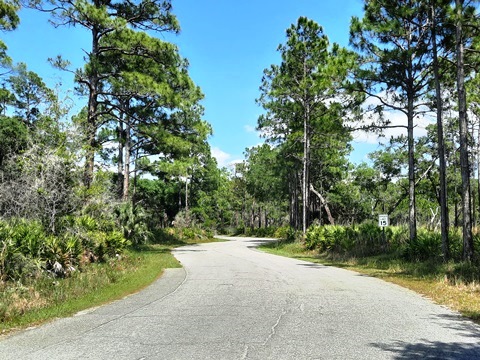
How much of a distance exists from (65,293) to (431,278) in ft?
35.2

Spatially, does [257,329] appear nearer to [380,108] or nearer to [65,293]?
[65,293]

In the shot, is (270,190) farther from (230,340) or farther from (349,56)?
(230,340)

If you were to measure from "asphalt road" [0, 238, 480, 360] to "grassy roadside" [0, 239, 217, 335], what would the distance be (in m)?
0.55

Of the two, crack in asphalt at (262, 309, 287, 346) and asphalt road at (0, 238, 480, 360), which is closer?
asphalt road at (0, 238, 480, 360)

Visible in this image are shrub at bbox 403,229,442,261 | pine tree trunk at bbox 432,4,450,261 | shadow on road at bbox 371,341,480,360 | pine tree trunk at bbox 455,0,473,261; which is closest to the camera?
shadow on road at bbox 371,341,480,360

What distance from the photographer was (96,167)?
18.4 metres

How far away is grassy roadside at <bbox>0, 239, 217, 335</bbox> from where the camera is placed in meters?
7.77

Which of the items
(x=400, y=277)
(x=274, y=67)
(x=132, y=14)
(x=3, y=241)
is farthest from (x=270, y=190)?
(x=3, y=241)

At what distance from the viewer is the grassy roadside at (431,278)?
9.52m

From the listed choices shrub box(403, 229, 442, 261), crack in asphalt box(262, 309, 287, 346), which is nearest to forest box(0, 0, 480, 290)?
shrub box(403, 229, 442, 261)

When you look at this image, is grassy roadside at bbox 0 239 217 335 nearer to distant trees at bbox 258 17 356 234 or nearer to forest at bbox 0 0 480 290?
forest at bbox 0 0 480 290

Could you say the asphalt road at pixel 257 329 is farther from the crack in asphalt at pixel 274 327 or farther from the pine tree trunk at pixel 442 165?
the pine tree trunk at pixel 442 165

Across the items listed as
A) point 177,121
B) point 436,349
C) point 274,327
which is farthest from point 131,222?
point 436,349

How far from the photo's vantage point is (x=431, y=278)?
13445 mm
